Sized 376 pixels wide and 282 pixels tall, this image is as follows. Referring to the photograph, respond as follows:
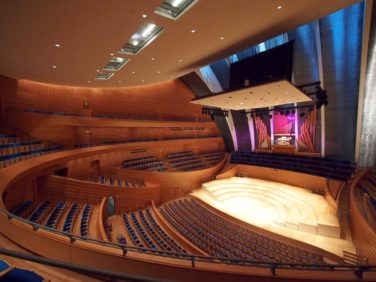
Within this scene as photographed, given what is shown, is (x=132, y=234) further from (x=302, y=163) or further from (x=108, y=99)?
(x=302, y=163)

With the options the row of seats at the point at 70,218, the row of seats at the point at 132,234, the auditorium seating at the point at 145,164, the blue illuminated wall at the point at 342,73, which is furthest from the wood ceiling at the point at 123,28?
the auditorium seating at the point at 145,164

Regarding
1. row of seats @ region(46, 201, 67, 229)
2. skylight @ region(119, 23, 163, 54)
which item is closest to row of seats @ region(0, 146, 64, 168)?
row of seats @ region(46, 201, 67, 229)

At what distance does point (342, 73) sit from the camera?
11078mm

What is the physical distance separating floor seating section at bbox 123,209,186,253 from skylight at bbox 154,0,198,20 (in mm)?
7125

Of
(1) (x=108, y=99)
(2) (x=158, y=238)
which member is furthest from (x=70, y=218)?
(1) (x=108, y=99)

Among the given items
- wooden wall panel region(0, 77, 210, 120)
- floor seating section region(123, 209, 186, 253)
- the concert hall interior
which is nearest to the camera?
the concert hall interior

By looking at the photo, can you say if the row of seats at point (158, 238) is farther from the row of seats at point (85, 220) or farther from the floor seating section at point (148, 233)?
the row of seats at point (85, 220)

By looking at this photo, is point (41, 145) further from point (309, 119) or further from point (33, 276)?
point (309, 119)

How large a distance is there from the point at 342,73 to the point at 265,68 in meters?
6.50

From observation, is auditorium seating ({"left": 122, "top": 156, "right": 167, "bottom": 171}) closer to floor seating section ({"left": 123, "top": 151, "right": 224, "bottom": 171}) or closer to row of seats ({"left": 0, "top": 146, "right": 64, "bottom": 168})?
floor seating section ({"left": 123, "top": 151, "right": 224, "bottom": 171})

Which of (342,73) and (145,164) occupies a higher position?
(342,73)

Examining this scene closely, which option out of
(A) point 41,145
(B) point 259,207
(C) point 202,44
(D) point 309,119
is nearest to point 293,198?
(B) point 259,207

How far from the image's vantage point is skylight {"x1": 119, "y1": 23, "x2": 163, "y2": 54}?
6.14 metres

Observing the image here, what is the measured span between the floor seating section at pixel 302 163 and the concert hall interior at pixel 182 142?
0.41ft
